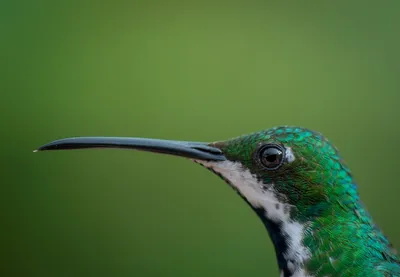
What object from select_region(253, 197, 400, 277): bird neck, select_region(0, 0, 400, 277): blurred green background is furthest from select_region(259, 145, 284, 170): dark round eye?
select_region(0, 0, 400, 277): blurred green background

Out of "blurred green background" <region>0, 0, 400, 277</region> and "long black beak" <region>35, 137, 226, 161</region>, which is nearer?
"long black beak" <region>35, 137, 226, 161</region>

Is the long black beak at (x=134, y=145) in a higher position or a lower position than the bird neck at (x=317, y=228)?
higher

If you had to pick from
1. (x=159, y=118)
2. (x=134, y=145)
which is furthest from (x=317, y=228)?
(x=159, y=118)

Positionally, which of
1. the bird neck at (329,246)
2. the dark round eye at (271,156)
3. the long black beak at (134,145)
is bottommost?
the bird neck at (329,246)

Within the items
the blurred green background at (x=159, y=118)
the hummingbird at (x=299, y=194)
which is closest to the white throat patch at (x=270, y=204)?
the hummingbird at (x=299, y=194)

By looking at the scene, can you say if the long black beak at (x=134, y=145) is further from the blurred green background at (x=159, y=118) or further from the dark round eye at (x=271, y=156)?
the blurred green background at (x=159, y=118)

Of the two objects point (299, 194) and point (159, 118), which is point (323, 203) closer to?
point (299, 194)

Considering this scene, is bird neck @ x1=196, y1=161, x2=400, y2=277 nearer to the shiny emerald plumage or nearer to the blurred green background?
the shiny emerald plumage
